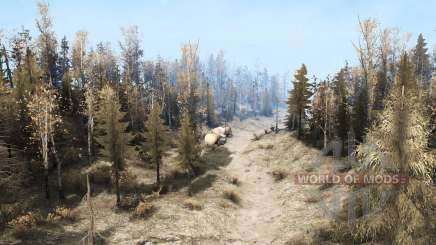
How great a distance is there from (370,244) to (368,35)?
1161 inches

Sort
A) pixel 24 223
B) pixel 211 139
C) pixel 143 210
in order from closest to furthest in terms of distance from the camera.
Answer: pixel 24 223 → pixel 143 210 → pixel 211 139

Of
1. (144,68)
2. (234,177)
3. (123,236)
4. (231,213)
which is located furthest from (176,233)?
(144,68)

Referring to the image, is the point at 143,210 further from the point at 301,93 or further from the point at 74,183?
the point at 301,93

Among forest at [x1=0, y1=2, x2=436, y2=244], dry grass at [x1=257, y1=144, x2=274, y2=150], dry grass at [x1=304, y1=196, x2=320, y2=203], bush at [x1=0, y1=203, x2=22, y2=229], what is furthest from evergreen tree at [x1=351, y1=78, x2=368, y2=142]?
bush at [x1=0, y1=203, x2=22, y2=229]

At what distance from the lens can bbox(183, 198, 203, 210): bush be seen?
92.4 ft

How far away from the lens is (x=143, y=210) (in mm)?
26609

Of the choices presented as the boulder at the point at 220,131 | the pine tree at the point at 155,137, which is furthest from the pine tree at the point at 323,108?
the pine tree at the point at 155,137

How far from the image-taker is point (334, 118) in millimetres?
44469

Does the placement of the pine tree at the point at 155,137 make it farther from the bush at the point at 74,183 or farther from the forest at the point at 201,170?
the bush at the point at 74,183

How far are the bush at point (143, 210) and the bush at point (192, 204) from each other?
130 inches

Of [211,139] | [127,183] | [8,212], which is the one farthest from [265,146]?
[8,212]

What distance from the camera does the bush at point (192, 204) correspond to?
92.4 feet

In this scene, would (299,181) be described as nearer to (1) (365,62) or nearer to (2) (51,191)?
(1) (365,62)

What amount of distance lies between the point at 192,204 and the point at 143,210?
4.56 m
